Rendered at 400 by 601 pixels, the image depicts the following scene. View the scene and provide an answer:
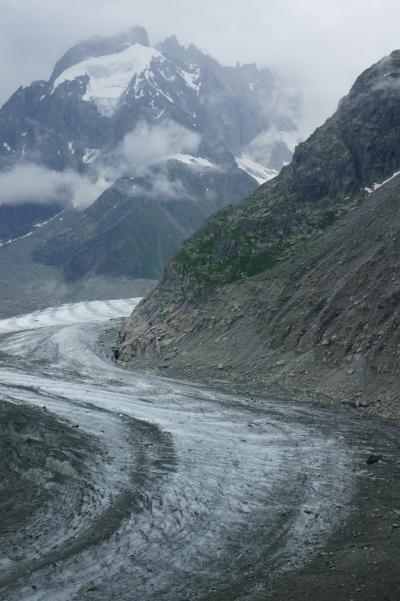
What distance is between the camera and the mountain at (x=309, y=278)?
52156mm

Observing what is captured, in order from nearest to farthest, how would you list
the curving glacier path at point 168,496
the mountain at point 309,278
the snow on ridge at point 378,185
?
the curving glacier path at point 168,496, the mountain at point 309,278, the snow on ridge at point 378,185

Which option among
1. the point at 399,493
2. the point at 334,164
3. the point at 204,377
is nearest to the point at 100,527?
the point at 399,493

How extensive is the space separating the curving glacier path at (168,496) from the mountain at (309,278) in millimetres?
7651

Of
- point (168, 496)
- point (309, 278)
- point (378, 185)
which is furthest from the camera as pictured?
point (378, 185)

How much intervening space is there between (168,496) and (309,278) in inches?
1635

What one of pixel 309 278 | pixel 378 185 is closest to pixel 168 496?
pixel 309 278

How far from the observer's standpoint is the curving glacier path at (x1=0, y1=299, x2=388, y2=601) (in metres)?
19.9

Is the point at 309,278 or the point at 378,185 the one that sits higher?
the point at 378,185

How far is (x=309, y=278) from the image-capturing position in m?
65.8

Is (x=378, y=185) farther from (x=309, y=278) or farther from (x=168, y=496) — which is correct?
(x=168, y=496)

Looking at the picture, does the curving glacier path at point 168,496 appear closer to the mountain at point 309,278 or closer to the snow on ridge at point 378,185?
the mountain at point 309,278

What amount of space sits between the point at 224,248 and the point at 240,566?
68.4m

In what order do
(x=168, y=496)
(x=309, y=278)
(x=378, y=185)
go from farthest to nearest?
(x=378, y=185) < (x=309, y=278) < (x=168, y=496)

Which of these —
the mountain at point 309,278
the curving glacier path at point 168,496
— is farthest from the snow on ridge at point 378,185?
the curving glacier path at point 168,496
